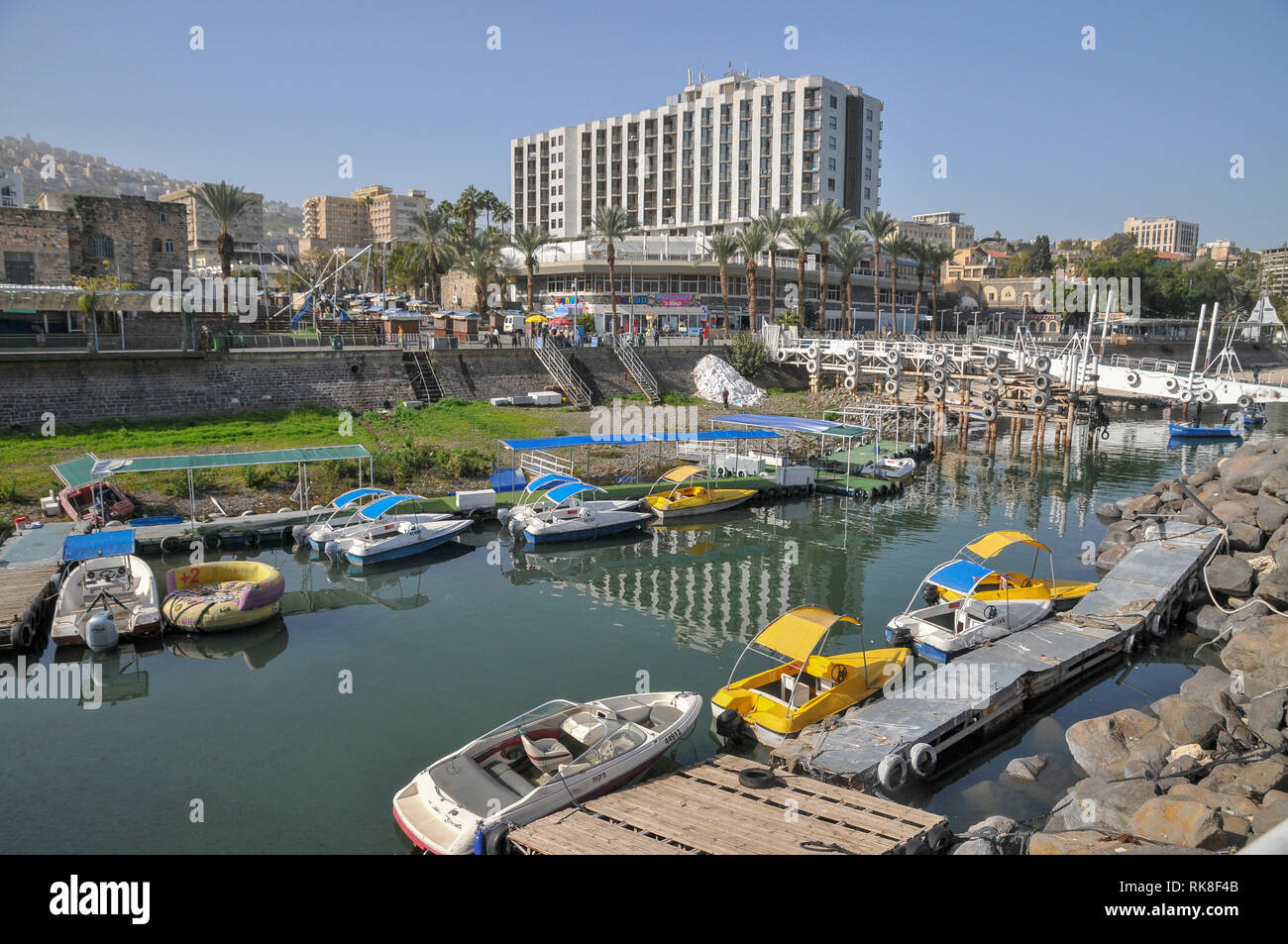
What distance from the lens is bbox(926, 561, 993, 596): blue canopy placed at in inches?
966

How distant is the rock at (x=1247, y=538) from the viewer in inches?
1104

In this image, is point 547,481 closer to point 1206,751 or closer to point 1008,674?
point 1008,674

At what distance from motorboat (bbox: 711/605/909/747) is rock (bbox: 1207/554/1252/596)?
12.5 meters

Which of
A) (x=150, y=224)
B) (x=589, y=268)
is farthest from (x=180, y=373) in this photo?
(x=589, y=268)

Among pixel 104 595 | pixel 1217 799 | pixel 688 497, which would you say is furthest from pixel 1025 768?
pixel 104 595

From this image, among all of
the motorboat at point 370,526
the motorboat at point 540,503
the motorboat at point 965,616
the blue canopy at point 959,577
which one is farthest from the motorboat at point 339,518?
the blue canopy at point 959,577

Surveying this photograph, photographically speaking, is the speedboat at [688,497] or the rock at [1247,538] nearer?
the rock at [1247,538]

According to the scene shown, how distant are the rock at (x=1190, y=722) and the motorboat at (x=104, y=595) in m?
24.9

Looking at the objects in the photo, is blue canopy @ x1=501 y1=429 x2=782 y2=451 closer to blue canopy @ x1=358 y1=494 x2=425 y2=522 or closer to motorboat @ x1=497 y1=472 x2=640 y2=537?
motorboat @ x1=497 y1=472 x2=640 y2=537

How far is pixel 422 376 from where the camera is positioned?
55969 millimetres

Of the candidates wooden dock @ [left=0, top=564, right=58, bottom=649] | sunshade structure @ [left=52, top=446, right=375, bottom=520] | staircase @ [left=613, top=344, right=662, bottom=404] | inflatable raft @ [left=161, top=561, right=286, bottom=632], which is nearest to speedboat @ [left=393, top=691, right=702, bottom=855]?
inflatable raft @ [left=161, top=561, right=286, bottom=632]

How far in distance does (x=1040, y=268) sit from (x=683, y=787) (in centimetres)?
16645

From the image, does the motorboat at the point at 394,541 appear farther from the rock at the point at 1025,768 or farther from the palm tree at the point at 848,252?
the palm tree at the point at 848,252

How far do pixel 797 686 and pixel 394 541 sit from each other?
723 inches
